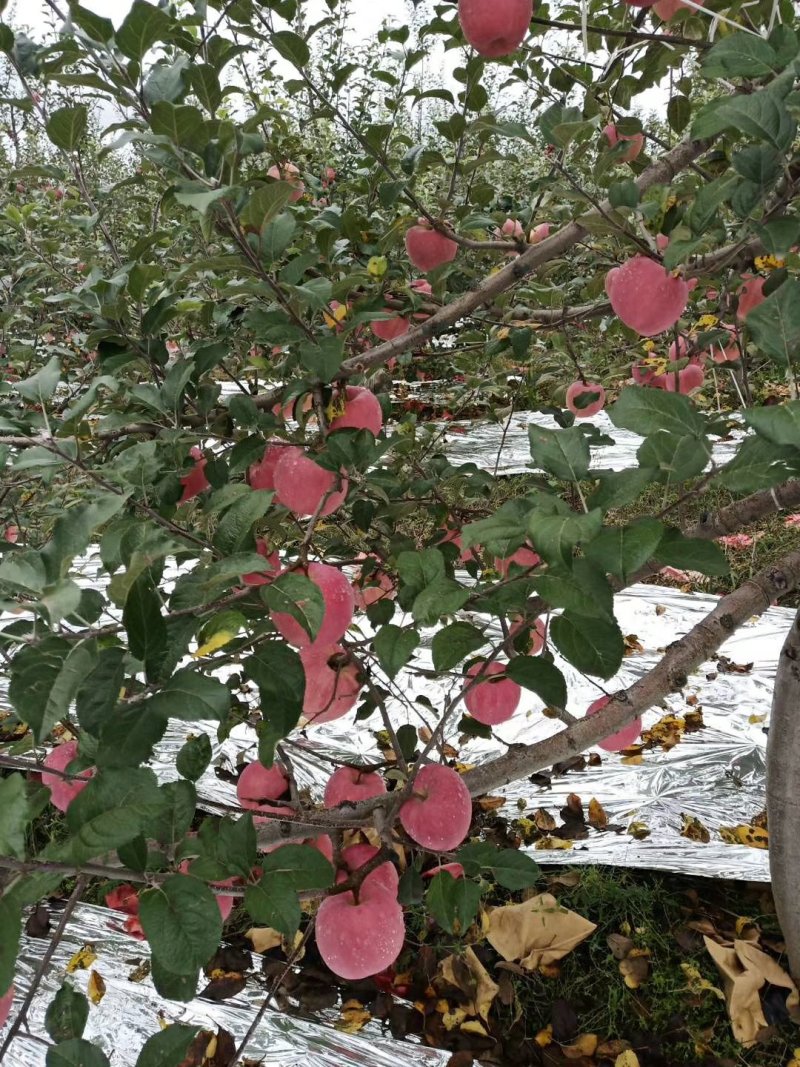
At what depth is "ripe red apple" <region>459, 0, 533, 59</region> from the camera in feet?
2.50

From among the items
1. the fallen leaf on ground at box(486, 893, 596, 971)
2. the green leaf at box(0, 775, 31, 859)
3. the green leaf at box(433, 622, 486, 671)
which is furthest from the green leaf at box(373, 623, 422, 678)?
the fallen leaf on ground at box(486, 893, 596, 971)

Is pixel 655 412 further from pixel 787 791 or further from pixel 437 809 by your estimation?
pixel 787 791

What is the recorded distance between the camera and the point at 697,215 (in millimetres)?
696

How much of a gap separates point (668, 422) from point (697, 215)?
263 mm

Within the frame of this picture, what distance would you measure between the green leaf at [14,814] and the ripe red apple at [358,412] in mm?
450

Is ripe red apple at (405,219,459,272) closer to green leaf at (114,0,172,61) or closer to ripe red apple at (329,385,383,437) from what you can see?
ripe red apple at (329,385,383,437)

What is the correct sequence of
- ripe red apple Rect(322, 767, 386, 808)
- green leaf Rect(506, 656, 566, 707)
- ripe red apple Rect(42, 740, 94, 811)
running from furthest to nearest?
ripe red apple Rect(322, 767, 386, 808) → ripe red apple Rect(42, 740, 94, 811) → green leaf Rect(506, 656, 566, 707)

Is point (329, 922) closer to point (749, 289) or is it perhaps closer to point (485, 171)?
point (749, 289)

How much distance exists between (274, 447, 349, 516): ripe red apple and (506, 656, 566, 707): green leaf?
0.76ft

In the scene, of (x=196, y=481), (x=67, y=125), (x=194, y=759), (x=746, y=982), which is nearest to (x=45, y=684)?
(x=194, y=759)

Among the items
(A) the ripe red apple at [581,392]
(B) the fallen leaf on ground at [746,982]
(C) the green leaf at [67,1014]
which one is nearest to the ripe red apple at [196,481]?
(C) the green leaf at [67,1014]

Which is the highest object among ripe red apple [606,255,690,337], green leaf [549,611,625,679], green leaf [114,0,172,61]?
green leaf [114,0,172,61]

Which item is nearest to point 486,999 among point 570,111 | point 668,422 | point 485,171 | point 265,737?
point 265,737

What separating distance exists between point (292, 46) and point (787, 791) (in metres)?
1.20
